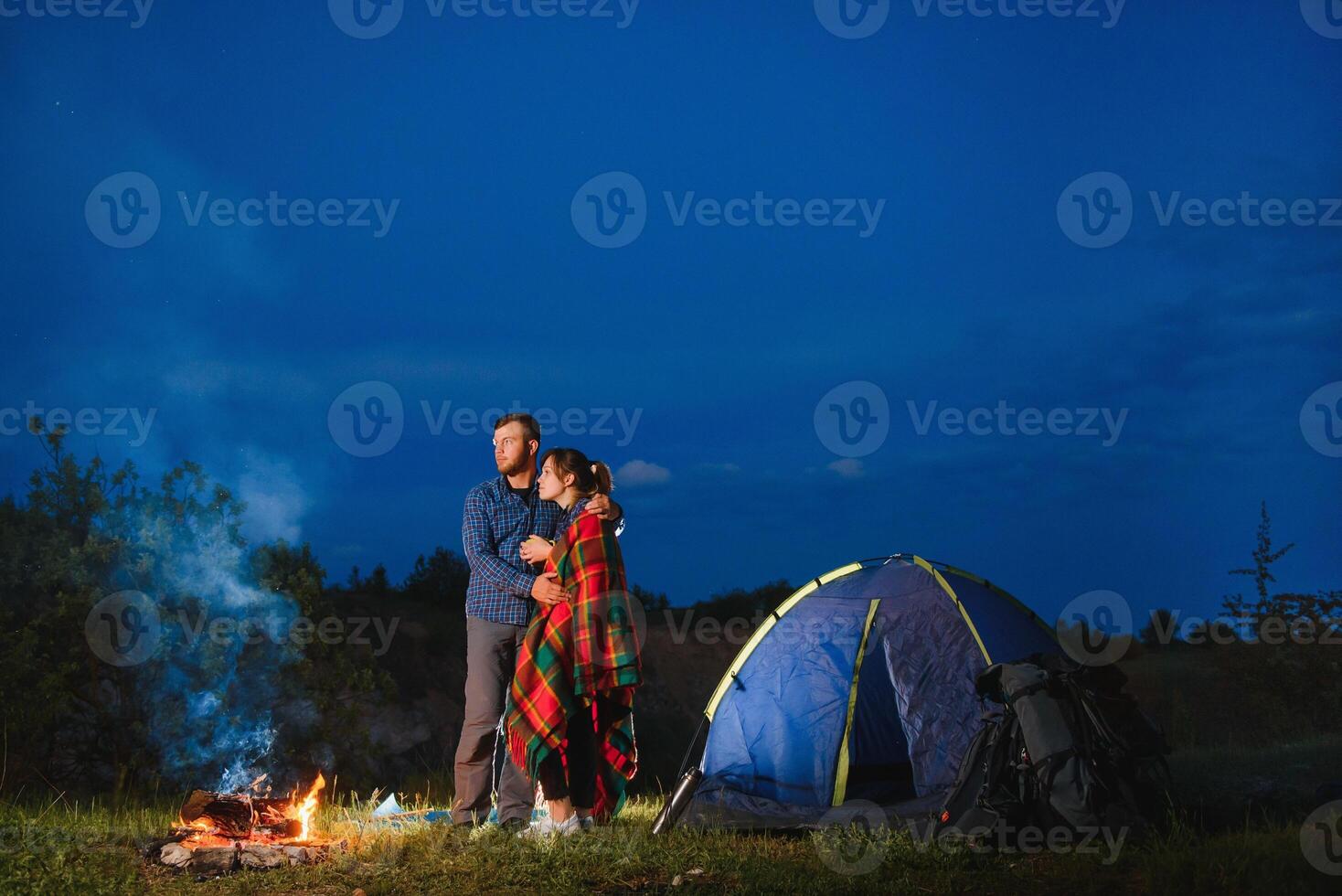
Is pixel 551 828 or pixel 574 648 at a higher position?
pixel 574 648

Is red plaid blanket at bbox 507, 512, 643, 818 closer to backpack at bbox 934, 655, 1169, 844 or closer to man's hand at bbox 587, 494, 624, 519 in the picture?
man's hand at bbox 587, 494, 624, 519

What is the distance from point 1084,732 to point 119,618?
8099mm

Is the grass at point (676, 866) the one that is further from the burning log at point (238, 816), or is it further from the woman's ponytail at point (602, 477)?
the woman's ponytail at point (602, 477)

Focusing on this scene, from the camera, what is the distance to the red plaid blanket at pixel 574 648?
6.42m

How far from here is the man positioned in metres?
6.69

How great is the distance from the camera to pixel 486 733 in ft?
22.0

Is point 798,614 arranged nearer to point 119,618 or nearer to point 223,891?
point 223,891

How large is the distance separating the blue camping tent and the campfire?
238 cm

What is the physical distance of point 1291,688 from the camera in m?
13.4

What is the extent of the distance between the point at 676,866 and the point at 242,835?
103 inches

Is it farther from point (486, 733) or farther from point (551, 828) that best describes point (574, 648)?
point (551, 828)

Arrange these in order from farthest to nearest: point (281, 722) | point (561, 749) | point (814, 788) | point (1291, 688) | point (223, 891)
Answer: point (1291, 688), point (281, 722), point (814, 788), point (561, 749), point (223, 891)

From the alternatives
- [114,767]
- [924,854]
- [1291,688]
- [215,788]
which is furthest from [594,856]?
[1291,688]

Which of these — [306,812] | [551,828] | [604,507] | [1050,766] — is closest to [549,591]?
[604,507]
